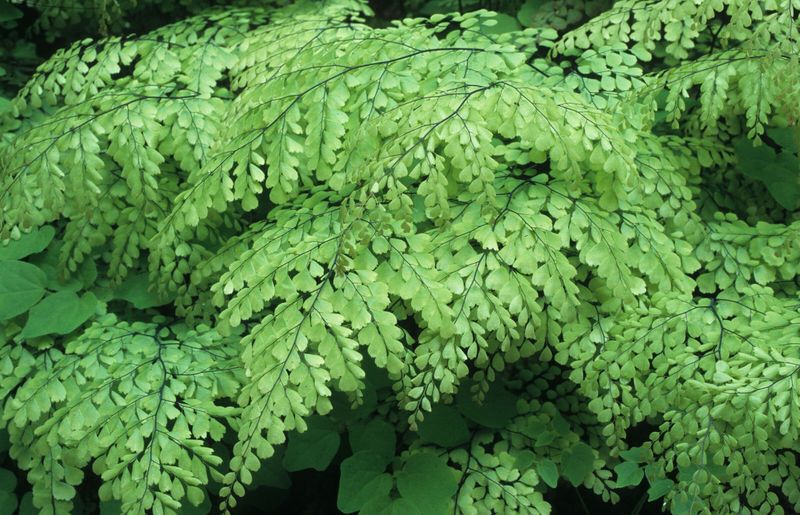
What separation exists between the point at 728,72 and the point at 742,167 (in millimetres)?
408

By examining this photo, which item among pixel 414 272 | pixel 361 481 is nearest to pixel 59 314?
pixel 361 481

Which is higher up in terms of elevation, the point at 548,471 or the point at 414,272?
the point at 414,272

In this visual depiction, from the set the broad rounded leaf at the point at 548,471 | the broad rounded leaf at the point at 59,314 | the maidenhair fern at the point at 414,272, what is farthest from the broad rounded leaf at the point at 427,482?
the broad rounded leaf at the point at 59,314

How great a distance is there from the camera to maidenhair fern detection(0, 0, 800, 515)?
1796 millimetres

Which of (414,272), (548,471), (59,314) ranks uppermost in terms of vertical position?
(414,272)

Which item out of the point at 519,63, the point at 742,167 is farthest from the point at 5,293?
the point at 742,167

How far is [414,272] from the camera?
73.6 inches

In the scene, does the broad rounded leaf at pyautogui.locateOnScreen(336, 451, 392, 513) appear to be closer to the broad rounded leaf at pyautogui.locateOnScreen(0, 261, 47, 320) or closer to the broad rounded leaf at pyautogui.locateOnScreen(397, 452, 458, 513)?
the broad rounded leaf at pyautogui.locateOnScreen(397, 452, 458, 513)

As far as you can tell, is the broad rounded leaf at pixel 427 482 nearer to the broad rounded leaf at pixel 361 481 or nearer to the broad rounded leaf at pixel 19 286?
the broad rounded leaf at pixel 361 481

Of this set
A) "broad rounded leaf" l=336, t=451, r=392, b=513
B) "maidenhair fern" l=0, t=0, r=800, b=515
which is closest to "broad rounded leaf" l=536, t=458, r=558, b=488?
"maidenhair fern" l=0, t=0, r=800, b=515

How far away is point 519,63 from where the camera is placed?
2277mm

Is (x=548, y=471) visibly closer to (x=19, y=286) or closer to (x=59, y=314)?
(x=59, y=314)

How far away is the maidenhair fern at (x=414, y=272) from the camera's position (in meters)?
1.80

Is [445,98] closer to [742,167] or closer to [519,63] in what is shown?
[519,63]
